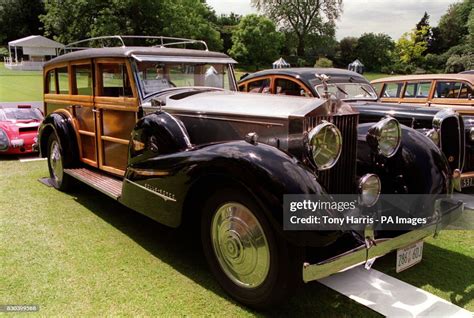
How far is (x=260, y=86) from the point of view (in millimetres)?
7742

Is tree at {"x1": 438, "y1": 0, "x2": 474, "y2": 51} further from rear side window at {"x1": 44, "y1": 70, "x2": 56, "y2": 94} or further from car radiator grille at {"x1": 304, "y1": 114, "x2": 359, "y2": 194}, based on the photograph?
car radiator grille at {"x1": 304, "y1": 114, "x2": 359, "y2": 194}

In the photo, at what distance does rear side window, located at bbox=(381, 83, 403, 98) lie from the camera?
332 inches

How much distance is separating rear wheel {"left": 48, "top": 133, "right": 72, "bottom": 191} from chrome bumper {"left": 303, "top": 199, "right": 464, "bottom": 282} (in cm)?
414

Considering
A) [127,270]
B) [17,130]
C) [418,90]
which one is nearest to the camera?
[127,270]

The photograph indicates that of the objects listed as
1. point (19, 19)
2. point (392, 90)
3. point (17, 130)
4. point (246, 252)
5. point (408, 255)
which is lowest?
point (408, 255)

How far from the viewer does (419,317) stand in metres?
2.84

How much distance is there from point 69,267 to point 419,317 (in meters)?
2.86

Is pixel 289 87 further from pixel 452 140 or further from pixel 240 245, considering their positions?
pixel 240 245

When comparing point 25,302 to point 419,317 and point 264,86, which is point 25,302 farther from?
point 264,86

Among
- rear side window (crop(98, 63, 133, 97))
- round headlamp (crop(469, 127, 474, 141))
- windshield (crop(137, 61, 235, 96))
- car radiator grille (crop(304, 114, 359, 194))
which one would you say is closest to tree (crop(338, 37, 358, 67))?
round headlamp (crop(469, 127, 474, 141))

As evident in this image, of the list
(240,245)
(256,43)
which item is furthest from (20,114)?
(256,43)

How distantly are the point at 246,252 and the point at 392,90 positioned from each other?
687 cm

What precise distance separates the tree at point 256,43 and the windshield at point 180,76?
149 feet

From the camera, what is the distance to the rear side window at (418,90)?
8000 mm
